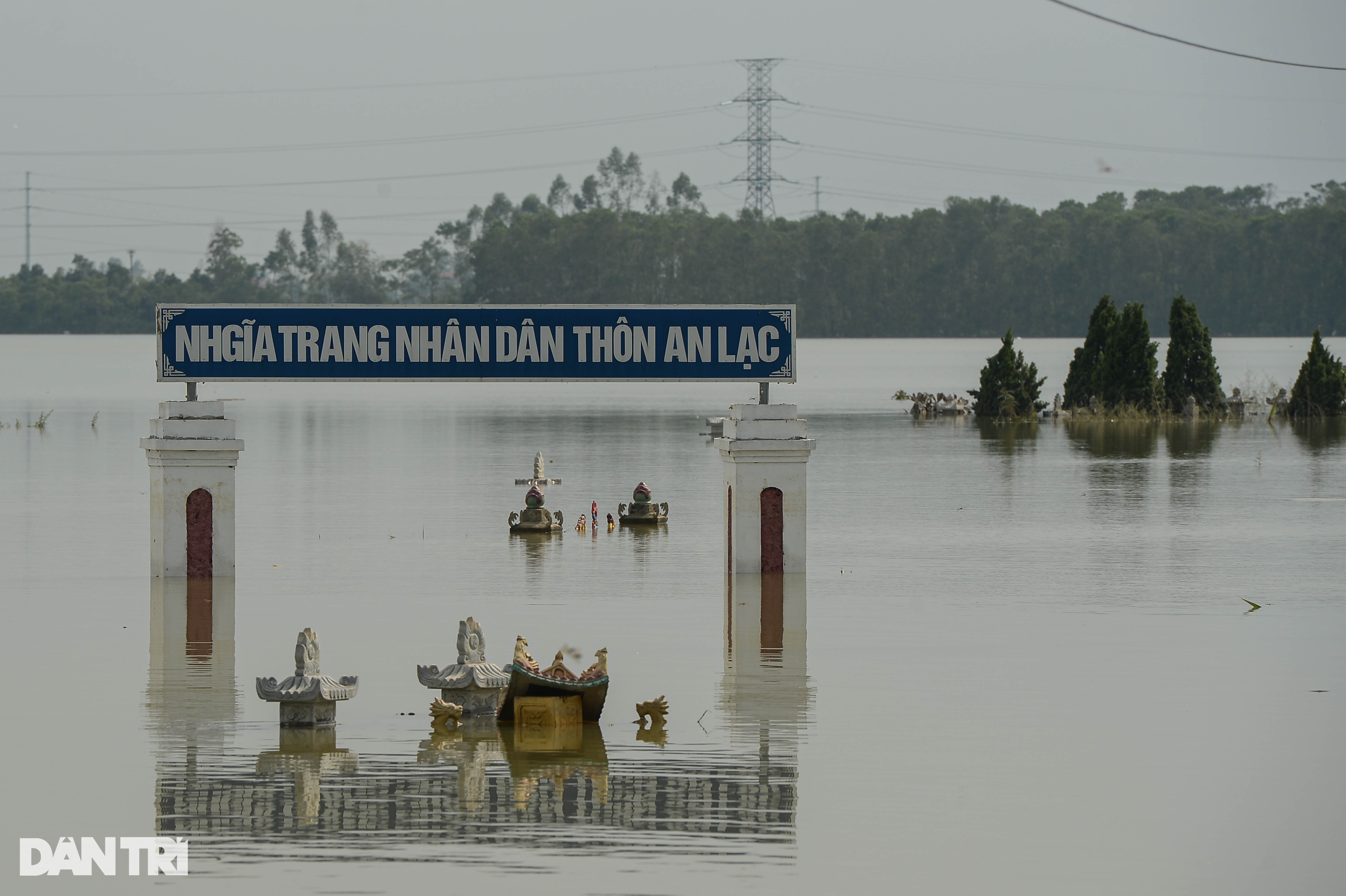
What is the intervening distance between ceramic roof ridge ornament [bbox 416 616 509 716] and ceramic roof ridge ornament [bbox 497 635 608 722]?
12 cm

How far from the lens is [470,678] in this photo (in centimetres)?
1630

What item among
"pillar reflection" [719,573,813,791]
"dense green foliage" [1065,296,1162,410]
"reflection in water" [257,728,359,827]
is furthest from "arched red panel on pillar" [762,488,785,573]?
"dense green foliage" [1065,296,1162,410]

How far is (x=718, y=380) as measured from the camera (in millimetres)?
23547

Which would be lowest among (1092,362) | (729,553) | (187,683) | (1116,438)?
(187,683)

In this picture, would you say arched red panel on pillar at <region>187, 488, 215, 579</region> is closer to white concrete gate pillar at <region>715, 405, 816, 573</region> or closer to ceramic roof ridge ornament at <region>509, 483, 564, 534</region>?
white concrete gate pillar at <region>715, 405, 816, 573</region>

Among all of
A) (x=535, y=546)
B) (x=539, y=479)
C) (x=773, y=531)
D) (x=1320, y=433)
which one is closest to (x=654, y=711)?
(x=773, y=531)

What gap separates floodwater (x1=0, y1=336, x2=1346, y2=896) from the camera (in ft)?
40.6

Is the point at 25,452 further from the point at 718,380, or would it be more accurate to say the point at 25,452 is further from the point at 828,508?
the point at 718,380

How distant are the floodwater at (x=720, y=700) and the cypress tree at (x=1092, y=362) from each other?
3674 cm

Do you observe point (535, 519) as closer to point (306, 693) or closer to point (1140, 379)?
point (306, 693)

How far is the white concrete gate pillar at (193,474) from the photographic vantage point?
81.0ft

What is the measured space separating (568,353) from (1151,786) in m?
12.9

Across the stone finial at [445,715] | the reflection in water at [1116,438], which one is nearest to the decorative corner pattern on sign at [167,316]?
the stone finial at [445,715]

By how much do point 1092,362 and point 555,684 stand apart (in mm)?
67230
